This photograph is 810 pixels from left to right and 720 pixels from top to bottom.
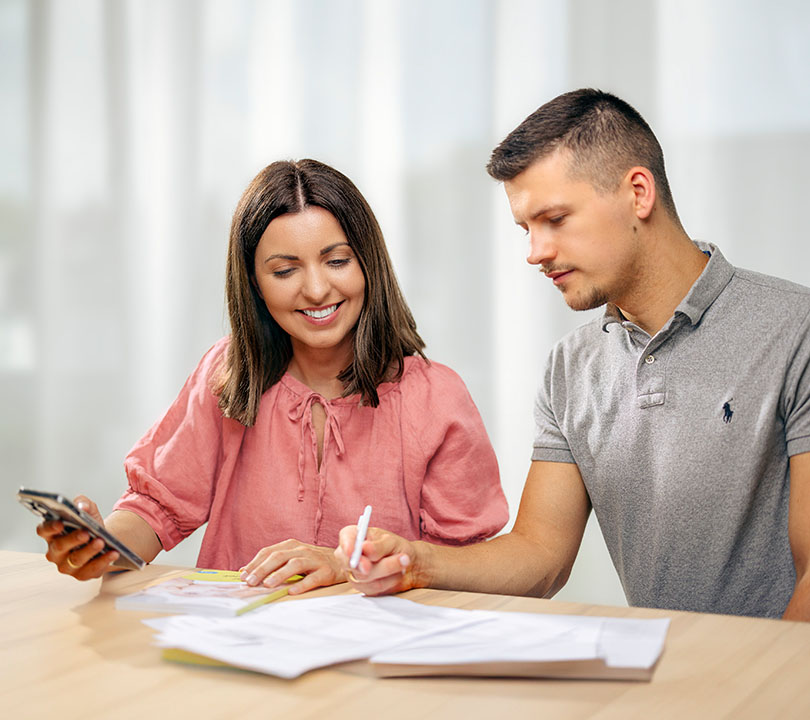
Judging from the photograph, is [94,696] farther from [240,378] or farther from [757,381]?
[757,381]

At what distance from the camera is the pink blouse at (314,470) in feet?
4.98

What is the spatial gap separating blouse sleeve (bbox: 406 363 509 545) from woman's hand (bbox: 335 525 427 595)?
1.23ft

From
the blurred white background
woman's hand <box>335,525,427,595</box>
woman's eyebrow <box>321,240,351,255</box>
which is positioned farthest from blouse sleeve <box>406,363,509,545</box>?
the blurred white background

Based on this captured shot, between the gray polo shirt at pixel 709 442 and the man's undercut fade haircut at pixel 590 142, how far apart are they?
0.18 m

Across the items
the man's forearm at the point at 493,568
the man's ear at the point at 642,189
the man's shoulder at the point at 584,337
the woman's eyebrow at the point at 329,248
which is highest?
the man's ear at the point at 642,189

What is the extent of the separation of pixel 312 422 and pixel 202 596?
54cm

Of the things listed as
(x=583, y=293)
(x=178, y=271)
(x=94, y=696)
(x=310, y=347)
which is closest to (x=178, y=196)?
(x=178, y=271)

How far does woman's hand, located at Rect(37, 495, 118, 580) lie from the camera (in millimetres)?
1126

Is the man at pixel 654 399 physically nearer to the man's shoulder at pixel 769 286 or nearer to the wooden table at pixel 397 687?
the man's shoulder at pixel 769 286

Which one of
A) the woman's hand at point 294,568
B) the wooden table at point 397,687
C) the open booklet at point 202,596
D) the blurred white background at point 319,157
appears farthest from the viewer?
the blurred white background at point 319,157

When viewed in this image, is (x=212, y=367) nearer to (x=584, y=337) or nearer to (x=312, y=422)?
(x=312, y=422)

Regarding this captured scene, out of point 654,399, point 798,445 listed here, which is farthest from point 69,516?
point 798,445

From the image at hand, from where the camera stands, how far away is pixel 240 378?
5.14 feet

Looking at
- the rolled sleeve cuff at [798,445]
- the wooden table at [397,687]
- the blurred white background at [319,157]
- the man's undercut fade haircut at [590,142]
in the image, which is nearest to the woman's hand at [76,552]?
the wooden table at [397,687]
